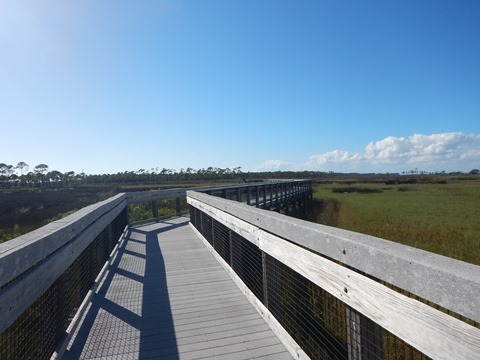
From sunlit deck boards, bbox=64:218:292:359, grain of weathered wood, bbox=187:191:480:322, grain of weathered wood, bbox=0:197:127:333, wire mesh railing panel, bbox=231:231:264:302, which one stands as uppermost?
grain of weathered wood, bbox=187:191:480:322

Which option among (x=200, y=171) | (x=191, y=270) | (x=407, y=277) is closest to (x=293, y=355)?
(x=407, y=277)

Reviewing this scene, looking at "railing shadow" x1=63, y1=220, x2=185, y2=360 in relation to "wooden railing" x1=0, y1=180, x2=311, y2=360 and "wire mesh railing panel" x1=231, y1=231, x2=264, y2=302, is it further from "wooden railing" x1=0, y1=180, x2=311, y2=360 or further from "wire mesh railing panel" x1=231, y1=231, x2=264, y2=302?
"wire mesh railing panel" x1=231, y1=231, x2=264, y2=302

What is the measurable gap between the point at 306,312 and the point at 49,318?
2.08 m

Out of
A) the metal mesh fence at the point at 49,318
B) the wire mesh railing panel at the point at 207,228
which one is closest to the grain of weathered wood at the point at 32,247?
the metal mesh fence at the point at 49,318

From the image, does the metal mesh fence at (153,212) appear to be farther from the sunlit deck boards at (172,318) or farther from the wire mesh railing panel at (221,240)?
the sunlit deck boards at (172,318)

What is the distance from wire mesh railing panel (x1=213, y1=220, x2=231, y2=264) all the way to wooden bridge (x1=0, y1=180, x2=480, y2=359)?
3cm

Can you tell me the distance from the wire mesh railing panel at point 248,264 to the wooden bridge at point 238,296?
2cm

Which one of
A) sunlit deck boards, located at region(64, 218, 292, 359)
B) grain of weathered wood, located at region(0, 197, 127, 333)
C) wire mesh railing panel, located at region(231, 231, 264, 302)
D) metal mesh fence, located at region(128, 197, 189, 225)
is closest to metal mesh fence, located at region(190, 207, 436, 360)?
wire mesh railing panel, located at region(231, 231, 264, 302)

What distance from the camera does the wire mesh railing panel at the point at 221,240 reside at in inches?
222

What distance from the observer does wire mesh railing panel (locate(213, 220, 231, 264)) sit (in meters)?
5.64

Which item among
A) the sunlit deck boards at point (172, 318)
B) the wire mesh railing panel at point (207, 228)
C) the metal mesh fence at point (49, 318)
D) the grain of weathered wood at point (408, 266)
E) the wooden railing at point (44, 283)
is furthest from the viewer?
the wire mesh railing panel at point (207, 228)

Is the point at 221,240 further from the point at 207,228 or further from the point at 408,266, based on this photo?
the point at 408,266

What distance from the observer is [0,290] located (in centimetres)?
185

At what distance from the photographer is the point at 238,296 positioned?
4.33 m
